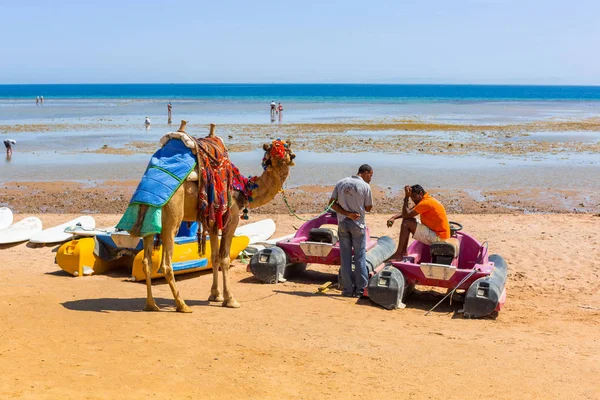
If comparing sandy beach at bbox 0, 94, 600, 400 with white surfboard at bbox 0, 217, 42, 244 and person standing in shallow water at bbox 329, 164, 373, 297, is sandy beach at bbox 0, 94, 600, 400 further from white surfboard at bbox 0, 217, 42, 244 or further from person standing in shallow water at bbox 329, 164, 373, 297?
person standing in shallow water at bbox 329, 164, 373, 297

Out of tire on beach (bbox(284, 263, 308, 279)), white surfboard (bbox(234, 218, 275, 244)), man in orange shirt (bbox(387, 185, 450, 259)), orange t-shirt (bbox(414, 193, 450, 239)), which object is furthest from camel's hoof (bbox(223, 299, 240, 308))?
white surfboard (bbox(234, 218, 275, 244))

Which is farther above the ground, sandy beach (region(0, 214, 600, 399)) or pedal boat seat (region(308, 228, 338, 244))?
pedal boat seat (region(308, 228, 338, 244))

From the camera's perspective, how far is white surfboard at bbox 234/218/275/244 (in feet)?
50.3

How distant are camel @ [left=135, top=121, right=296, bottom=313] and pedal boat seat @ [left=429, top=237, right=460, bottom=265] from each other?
9.15 feet

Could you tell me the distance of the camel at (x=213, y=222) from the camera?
30.9 feet

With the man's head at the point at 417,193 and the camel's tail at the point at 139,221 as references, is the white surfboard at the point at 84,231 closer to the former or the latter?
the camel's tail at the point at 139,221

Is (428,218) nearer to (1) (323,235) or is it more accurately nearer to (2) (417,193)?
(2) (417,193)

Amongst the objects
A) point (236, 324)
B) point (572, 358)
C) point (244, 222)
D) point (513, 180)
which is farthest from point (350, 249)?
point (513, 180)

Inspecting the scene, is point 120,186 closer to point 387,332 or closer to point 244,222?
point 244,222

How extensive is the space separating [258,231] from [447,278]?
593cm

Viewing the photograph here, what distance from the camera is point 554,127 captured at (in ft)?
174

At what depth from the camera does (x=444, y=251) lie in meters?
11.4

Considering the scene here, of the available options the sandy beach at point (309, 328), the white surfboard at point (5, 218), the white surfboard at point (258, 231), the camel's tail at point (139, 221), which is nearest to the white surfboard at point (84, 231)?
the sandy beach at point (309, 328)

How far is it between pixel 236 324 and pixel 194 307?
4.21 feet
